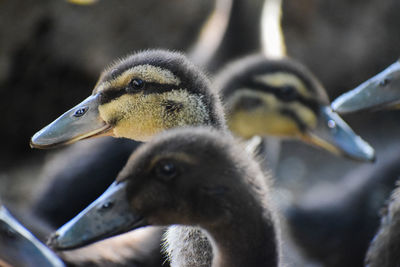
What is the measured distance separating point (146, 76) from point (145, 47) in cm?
443

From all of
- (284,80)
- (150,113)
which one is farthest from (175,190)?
(284,80)

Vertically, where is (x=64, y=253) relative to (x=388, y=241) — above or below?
above

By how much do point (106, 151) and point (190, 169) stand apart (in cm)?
249

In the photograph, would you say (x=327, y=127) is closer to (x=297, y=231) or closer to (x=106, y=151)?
(x=297, y=231)

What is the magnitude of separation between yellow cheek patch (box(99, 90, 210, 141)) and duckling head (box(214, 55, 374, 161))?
4.06ft

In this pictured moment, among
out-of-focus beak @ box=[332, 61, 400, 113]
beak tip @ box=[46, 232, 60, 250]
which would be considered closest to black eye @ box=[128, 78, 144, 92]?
beak tip @ box=[46, 232, 60, 250]

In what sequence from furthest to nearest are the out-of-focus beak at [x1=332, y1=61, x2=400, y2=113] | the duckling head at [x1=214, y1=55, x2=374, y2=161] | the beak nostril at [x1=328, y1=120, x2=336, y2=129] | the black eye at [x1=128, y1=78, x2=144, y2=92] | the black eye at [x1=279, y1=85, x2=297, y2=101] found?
the black eye at [x1=279, y1=85, x2=297, y2=101]
the duckling head at [x1=214, y1=55, x2=374, y2=161]
the beak nostril at [x1=328, y1=120, x2=336, y2=129]
the out-of-focus beak at [x1=332, y1=61, x2=400, y2=113]
the black eye at [x1=128, y1=78, x2=144, y2=92]

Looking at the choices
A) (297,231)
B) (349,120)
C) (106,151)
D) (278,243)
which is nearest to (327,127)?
(297,231)

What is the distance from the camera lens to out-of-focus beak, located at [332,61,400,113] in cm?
351

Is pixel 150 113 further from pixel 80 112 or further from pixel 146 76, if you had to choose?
pixel 80 112

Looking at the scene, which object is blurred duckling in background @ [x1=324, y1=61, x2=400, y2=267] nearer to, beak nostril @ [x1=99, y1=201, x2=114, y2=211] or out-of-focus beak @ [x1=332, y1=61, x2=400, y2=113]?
out-of-focus beak @ [x1=332, y1=61, x2=400, y2=113]

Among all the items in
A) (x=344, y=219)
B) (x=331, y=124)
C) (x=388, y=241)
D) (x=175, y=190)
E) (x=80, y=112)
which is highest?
(x=80, y=112)

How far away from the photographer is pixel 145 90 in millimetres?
3229

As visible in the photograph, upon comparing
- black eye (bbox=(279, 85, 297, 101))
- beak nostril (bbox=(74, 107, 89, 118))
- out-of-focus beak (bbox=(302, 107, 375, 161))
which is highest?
black eye (bbox=(279, 85, 297, 101))
